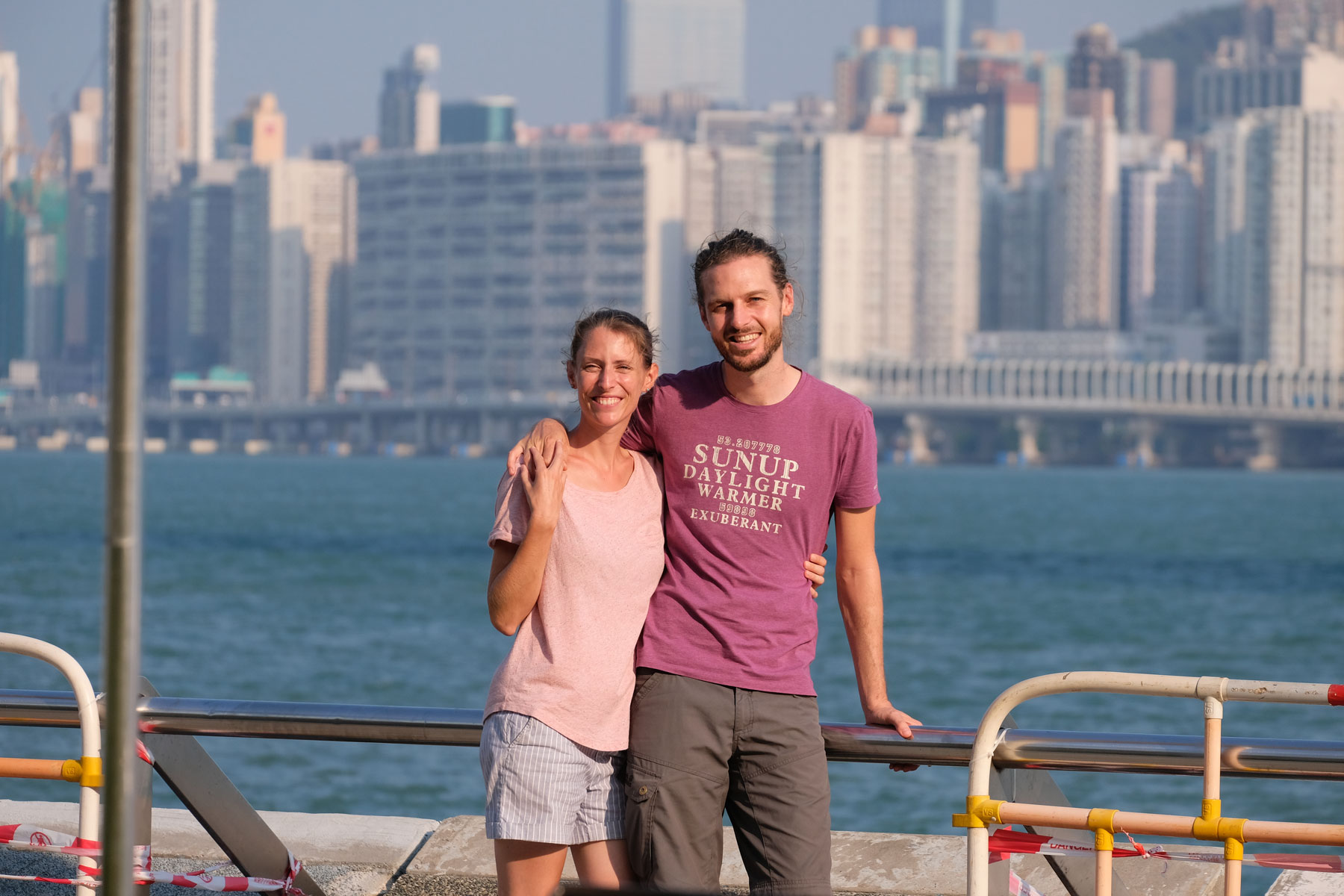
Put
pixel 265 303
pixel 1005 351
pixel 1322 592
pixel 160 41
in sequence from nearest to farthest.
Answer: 1. pixel 1322 592
2. pixel 1005 351
3. pixel 265 303
4. pixel 160 41

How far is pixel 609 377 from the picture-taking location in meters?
3.11

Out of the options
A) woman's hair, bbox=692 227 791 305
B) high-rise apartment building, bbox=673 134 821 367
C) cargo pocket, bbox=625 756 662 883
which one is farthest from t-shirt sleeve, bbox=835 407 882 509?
high-rise apartment building, bbox=673 134 821 367

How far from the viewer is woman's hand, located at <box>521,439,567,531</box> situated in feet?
9.70

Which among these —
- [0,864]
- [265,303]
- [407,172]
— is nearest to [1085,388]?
[407,172]

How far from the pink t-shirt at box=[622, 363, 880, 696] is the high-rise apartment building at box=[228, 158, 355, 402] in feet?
498

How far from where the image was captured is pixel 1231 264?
480 feet

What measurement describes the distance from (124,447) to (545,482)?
46.7 inches

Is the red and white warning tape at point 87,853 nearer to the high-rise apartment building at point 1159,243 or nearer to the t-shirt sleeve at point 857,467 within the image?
the t-shirt sleeve at point 857,467

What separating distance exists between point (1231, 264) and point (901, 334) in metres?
26.9

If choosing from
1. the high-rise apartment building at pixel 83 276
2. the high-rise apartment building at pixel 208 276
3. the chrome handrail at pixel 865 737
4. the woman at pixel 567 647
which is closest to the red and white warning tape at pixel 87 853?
the chrome handrail at pixel 865 737

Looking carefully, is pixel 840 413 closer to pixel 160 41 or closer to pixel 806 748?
pixel 806 748

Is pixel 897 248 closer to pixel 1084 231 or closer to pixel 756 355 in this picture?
pixel 1084 231

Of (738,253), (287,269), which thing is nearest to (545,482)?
(738,253)

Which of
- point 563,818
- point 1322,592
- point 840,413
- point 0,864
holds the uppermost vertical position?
point 840,413
